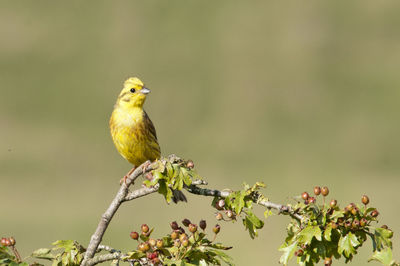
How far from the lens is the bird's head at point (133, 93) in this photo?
7543 mm

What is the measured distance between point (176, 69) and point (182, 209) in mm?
21943

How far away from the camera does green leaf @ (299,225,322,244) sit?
413cm

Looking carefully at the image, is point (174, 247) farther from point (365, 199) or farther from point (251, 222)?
point (365, 199)

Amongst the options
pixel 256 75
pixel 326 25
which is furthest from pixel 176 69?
pixel 326 25

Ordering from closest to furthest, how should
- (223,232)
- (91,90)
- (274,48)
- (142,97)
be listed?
(142,97), (223,232), (91,90), (274,48)

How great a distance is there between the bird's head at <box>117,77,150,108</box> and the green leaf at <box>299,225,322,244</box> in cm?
356

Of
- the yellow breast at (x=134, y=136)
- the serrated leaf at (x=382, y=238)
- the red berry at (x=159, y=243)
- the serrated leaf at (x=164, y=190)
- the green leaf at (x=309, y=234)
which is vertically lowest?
the red berry at (x=159, y=243)

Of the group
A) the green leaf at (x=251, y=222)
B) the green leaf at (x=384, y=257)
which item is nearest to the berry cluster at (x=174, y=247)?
the green leaf at (x=251, y=222)

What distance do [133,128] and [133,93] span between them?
34 centimetres

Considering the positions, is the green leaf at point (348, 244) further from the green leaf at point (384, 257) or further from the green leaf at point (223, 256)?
the green leaf at point (223, 256)

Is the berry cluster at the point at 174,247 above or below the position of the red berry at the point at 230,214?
below

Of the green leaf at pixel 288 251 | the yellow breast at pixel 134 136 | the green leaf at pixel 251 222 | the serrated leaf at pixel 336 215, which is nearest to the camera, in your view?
the serrated leaf at pixel 336 215

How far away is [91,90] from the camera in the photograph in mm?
42656

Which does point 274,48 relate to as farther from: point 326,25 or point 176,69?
point 176,69
